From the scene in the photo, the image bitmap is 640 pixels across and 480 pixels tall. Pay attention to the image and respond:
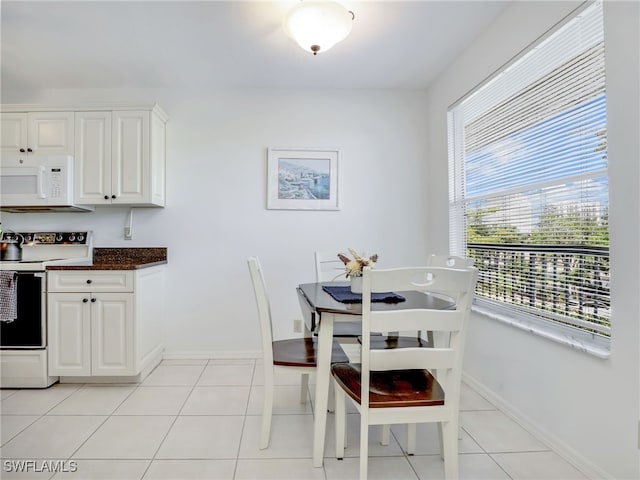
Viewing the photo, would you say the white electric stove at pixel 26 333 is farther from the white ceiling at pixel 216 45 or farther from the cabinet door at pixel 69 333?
the white ceiling at pixel 216 45

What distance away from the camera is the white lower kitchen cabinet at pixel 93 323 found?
8.63 ft

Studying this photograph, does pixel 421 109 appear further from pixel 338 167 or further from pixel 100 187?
pixel 100 187

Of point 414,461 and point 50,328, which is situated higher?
point 50,328

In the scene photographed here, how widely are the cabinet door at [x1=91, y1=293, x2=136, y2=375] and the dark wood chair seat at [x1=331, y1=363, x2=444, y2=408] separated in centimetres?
174

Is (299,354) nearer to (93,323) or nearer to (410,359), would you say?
(410,359)

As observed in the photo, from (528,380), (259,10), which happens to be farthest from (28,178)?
(528,380)

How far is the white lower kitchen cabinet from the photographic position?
2.63 m

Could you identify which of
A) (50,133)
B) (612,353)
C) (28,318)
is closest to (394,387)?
(612,353)

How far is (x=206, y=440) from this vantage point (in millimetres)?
1926

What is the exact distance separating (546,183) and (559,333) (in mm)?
800

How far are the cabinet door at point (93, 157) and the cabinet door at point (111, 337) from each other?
89 cm

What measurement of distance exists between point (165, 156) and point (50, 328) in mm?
1658

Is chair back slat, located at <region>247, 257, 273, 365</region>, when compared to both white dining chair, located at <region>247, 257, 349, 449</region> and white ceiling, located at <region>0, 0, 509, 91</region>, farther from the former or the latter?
white ceiling, located at <region>0, 0, 509, 91</region>

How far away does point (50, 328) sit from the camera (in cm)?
262
